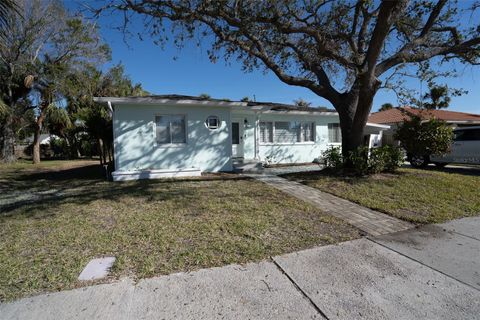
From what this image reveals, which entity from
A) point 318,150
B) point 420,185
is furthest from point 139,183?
point 318,150

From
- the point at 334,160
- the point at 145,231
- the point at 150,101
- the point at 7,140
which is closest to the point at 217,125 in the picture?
the point at 150,101

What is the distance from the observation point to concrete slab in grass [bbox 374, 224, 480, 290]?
120 inches

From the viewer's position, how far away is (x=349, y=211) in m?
5.42

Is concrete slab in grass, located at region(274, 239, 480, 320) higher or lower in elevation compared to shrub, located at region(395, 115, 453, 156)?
lower

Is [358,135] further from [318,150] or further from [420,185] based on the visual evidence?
[318,150]

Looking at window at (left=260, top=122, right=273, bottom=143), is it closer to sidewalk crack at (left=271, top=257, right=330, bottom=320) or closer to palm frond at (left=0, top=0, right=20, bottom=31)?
sidewalk crack at (left=271, top=257, right=330, bottom=320)

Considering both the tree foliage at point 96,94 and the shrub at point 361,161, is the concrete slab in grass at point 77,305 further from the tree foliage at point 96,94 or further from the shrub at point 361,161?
the tree foliage at point 96,94

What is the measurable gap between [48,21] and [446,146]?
929 inches

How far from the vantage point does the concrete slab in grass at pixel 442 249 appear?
3.04m

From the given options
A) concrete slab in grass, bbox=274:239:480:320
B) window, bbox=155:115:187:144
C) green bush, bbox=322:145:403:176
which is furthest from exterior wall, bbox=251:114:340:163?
concrete slab in grass, bbox=274:239:480:320

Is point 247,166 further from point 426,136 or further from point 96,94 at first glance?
point 96,94

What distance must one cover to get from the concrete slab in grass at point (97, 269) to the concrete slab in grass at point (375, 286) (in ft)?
6.98

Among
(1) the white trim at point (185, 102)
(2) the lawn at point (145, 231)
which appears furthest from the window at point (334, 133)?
(2) the lawn at point (145, 231)

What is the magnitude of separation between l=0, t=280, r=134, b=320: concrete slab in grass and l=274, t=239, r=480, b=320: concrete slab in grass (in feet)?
6.01
